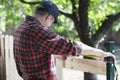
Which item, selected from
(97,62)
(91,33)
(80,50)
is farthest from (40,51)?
(91,33)

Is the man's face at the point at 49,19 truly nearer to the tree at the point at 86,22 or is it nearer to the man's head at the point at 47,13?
the man's head at the point at 47,13

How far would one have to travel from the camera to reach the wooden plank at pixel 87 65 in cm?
421

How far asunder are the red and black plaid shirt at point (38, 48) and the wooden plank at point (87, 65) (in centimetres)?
134

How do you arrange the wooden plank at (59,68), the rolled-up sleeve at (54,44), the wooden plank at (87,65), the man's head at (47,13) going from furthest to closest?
1. the wooden plank at (59,68)
2. the wooden plank at (87,65)
3. the man's head at (47,13)
4. the rolled-up sleeve at (54,44)

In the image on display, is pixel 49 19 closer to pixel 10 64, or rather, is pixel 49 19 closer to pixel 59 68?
pixel 59 68

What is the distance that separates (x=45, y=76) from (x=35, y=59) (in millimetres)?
188

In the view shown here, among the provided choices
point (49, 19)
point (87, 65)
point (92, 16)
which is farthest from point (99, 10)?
point (49, 19)

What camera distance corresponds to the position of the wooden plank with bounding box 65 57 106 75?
421cm

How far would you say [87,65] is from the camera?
443 centimetres

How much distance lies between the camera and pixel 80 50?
279cm

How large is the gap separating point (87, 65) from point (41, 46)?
1.75 metres

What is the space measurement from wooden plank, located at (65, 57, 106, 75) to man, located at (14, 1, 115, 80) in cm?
134

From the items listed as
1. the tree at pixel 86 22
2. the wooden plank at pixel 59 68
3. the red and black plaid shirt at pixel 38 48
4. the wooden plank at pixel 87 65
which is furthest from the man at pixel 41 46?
the tree at pixel 86 22

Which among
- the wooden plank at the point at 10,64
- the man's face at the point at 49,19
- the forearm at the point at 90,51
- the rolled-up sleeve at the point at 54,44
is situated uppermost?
the man's face at the point at 49,19
